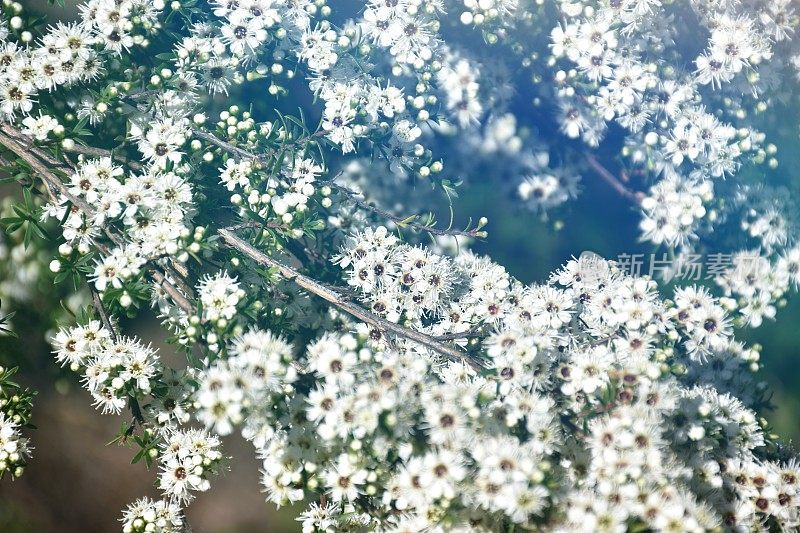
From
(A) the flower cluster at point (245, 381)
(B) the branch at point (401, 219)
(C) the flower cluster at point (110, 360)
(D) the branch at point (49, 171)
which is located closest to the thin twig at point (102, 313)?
(C) the flower cluster at point (110, 360)

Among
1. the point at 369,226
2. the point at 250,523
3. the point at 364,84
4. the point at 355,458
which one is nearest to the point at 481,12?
the point at 364,84

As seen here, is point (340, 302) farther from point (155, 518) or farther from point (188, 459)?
point (155, 518)

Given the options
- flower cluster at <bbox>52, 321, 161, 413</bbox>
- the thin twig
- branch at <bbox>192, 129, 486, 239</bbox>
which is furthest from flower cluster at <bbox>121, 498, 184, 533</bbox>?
branch at <bbox>192, 129, 486, 239</bbox>

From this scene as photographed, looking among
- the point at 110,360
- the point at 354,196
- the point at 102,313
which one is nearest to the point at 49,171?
the point at 102,313

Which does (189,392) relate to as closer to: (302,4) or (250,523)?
(250,523)

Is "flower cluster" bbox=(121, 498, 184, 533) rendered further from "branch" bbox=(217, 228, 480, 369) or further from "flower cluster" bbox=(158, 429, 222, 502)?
"branch" bbox=(217, 228, 480, 369)

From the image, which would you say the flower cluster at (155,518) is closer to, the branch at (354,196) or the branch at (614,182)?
the branch at (354,196)

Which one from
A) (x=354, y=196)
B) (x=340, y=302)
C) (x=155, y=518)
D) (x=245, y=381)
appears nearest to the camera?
(x=245, y=381)
